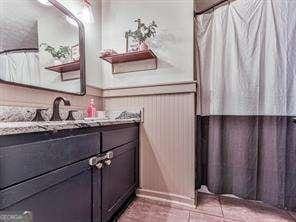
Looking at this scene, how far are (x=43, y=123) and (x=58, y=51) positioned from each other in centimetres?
86

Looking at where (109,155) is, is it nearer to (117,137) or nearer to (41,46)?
(117,137)

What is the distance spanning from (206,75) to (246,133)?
0.62 meters

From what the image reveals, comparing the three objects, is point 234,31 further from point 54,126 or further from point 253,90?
point 54,126

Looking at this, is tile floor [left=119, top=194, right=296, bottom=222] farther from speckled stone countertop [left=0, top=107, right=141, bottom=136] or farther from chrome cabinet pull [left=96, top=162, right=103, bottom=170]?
speckled stone countertop [left=0, top=107, right=141, bottom=136]

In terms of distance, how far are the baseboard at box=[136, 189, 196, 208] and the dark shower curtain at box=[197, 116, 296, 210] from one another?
24cm

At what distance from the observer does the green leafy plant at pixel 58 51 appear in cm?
134

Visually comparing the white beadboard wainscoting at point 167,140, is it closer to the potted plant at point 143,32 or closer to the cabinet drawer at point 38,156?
the potted plant at point 143,32

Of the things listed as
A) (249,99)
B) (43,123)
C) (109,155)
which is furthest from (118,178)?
(249,99)

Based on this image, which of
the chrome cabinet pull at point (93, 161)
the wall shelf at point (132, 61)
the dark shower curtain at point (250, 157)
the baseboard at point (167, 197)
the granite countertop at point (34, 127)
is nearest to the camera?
the granite countertop at point (34, 127)

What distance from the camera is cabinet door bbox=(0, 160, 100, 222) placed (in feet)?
2.04

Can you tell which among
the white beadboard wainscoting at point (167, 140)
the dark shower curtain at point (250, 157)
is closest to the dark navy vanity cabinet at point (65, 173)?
the white beadboard wainscoting at point (167, 140)

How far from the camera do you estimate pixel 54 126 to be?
752 millimetres

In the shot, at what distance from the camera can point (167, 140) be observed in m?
1.71

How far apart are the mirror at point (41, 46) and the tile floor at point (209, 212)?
1129 mm
